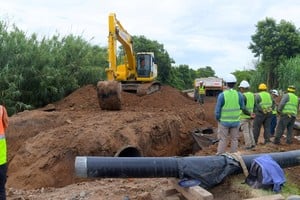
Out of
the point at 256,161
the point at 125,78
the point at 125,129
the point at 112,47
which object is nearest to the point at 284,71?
the point at 125,78

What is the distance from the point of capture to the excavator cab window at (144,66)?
69.5 ft

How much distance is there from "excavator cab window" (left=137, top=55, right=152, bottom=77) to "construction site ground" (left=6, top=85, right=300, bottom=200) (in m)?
4.95

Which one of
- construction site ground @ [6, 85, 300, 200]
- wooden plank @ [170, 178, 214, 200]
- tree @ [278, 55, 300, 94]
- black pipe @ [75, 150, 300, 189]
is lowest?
construction site ground @ [6, 85, 300, 200]

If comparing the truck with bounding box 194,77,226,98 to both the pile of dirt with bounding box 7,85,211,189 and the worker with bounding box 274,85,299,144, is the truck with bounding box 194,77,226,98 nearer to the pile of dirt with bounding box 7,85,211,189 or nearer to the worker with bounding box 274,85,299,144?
the pile of dirt with bounding box 7,85,211,189

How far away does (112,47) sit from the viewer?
49.9 feet

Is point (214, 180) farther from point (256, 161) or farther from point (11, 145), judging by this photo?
point (11, 145)

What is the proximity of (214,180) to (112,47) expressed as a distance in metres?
10.3

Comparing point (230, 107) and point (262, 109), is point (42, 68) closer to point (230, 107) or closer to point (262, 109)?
point (262, 109)

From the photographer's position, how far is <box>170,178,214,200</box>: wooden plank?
4.92m

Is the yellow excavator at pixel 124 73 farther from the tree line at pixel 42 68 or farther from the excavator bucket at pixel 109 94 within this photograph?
the tree line at pixel 42 68

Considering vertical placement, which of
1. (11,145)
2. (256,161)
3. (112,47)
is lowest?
(11,145)

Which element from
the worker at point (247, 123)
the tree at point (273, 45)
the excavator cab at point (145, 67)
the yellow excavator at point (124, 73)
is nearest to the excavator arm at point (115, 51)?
the yellow excavator at point (124, 73)

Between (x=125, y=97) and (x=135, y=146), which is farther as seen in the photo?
(x=125, y=97)

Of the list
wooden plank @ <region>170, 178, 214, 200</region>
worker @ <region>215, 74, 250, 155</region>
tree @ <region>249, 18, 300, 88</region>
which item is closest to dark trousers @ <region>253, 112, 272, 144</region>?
worker @ <region>215, 74, 250, 155</region>
